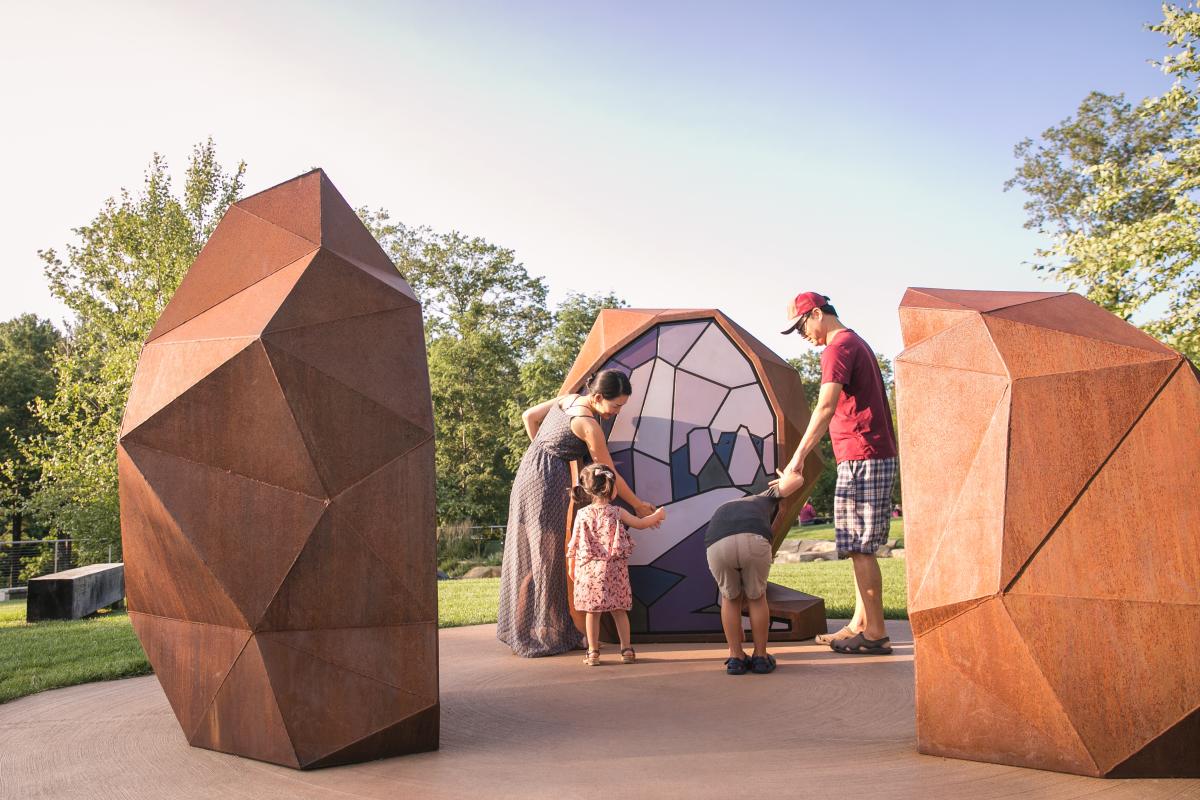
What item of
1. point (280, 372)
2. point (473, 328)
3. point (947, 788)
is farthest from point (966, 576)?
point (473, 328)

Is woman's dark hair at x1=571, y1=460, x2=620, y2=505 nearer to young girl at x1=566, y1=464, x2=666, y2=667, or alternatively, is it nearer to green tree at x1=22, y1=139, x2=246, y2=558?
young girl at x1=566, y1=464, x2=666, y2=667

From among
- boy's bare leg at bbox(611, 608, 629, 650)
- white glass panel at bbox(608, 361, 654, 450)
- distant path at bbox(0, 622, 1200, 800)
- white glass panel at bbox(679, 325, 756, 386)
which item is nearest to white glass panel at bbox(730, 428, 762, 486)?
white glass panel at bbox(679, 325, 756, 386)

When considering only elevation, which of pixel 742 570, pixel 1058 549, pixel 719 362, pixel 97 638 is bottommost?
pixel 97 638

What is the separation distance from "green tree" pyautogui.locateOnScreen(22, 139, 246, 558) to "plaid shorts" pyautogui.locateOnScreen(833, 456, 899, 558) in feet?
59.3

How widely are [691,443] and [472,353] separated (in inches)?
1014

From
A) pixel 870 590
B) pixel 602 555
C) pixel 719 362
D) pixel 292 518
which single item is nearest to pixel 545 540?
pixel 602 555

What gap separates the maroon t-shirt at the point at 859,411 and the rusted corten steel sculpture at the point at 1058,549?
209 cm

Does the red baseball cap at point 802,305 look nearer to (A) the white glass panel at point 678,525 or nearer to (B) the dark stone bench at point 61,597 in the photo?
(A) the white glass panel at point 678,525

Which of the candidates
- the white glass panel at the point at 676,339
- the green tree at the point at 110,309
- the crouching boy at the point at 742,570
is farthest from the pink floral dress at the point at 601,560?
the green tree at the point at 110,309

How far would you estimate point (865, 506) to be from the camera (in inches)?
236

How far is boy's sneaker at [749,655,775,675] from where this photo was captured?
18.7ft

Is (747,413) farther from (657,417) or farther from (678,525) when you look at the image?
(678,525)

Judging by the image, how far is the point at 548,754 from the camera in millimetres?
3854

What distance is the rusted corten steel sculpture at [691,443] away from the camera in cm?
729
